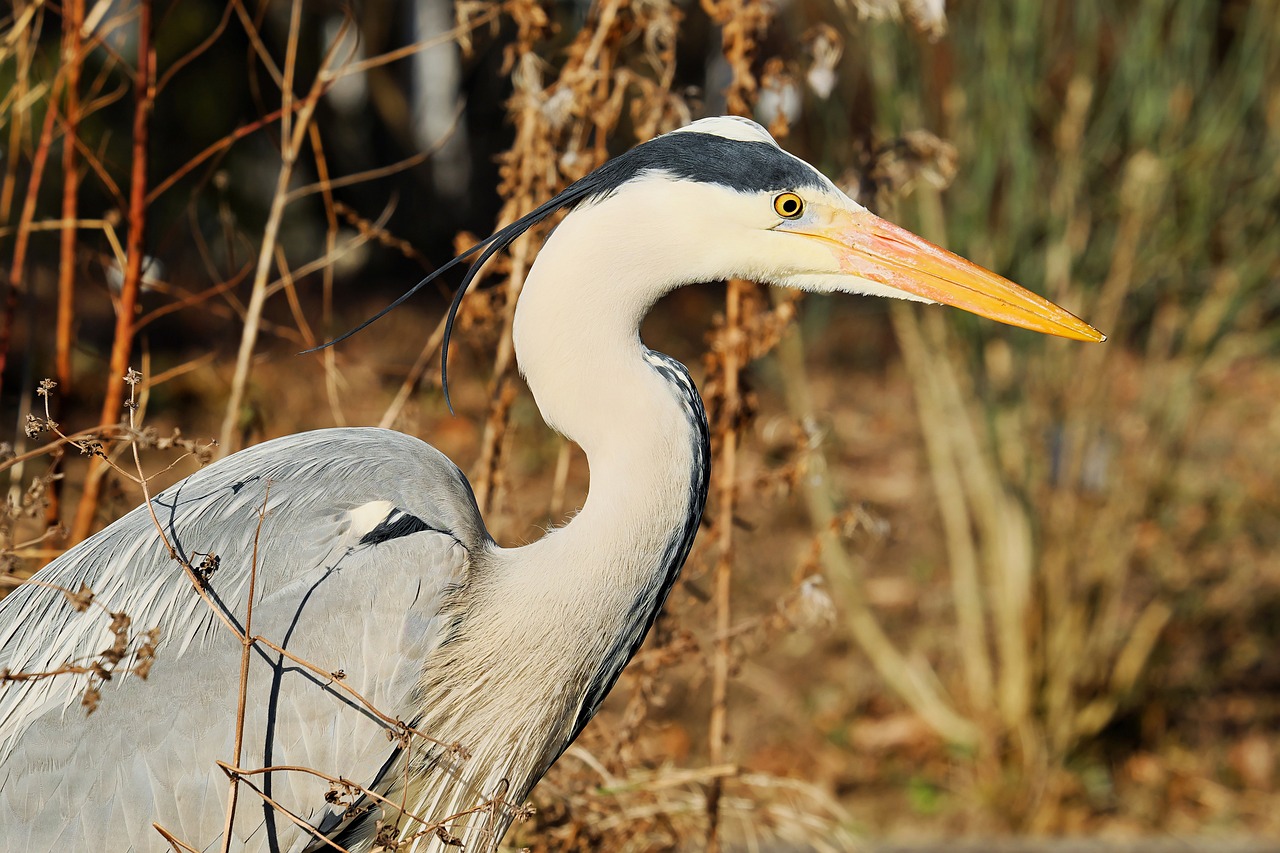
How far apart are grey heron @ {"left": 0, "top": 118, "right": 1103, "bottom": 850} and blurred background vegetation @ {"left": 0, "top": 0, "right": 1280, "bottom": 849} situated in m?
0.32

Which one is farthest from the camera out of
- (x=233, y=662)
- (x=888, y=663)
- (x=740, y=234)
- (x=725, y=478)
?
(x=888, y=663)

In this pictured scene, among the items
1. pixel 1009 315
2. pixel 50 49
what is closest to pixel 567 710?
pixel 1009 315

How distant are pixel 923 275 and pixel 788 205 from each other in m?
0.27

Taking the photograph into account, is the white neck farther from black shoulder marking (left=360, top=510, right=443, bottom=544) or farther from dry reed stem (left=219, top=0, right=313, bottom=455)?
dry reed stem (left=219, top=0, right=313, bottom=455)

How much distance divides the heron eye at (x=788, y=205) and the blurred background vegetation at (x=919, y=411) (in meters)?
0.59

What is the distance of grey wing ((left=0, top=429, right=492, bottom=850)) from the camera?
80.4 inches

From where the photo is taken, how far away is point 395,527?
2164 mm

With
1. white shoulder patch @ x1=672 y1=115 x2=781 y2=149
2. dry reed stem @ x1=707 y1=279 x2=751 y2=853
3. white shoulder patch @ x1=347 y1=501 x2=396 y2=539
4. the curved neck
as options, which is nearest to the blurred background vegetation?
dry reed stem @ x1=707 y1=279 x2=751 y2=853

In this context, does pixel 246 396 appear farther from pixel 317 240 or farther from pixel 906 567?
pixel 317 240

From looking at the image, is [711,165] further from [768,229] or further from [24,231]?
[24,231]

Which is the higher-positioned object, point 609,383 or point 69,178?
point 69,178

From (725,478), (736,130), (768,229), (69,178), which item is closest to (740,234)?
(768,229)

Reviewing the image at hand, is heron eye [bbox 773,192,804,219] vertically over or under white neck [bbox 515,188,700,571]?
over

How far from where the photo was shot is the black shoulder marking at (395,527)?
2.15m
